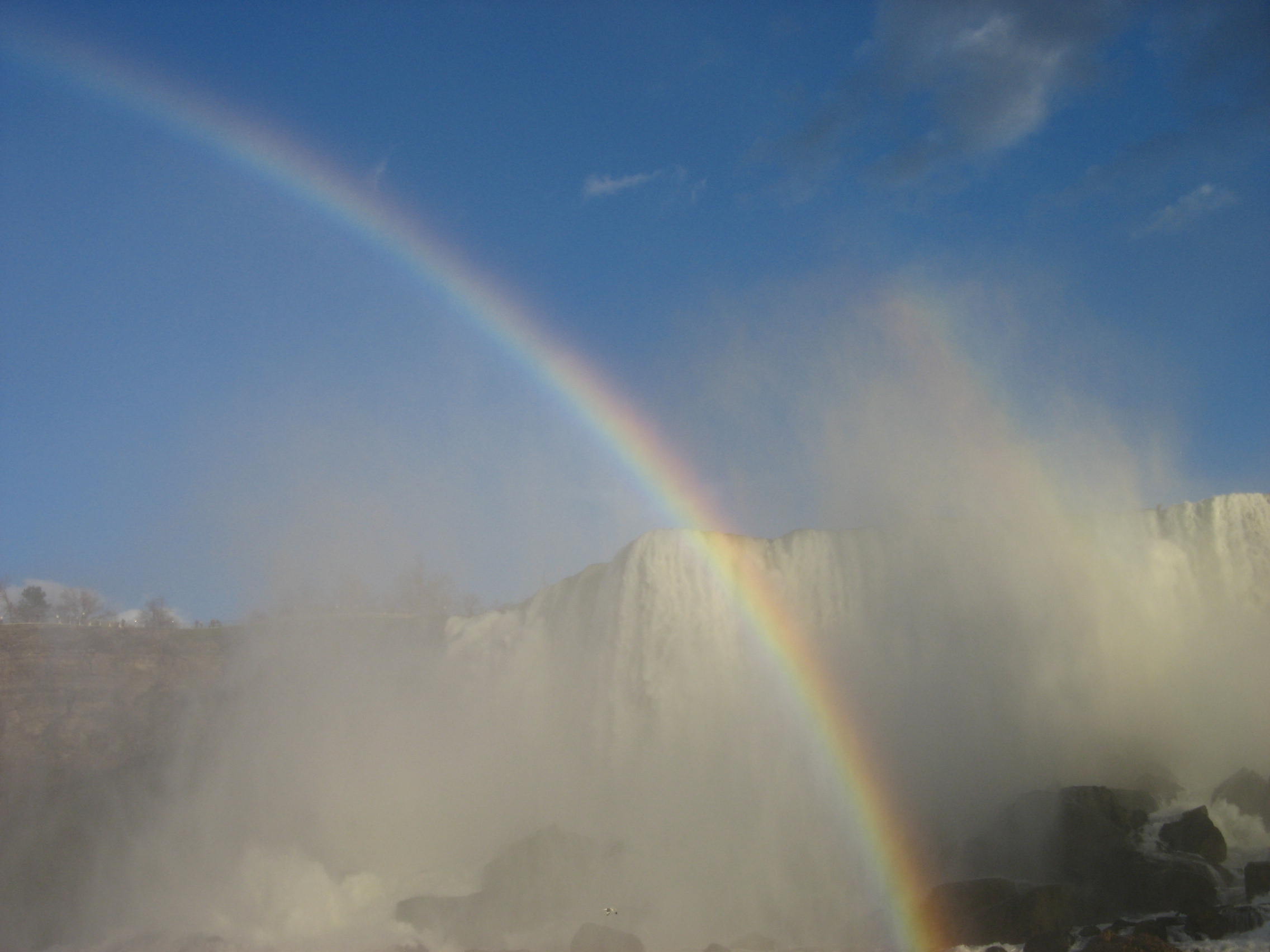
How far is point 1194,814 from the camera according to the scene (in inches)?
619

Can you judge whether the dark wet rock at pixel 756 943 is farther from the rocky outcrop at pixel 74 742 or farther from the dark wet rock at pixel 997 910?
the rocky outcrop at pixel 74 742

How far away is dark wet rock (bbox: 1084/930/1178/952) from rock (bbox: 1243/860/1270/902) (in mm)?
2401

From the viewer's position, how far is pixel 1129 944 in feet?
40.3

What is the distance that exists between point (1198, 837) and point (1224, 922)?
2.34 meters

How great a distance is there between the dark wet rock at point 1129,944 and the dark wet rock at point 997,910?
5.09 ft

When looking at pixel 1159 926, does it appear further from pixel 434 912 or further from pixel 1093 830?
pixel 434 912

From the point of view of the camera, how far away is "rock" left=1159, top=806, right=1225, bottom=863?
15391mm

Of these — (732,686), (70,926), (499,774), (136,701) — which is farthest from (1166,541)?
(136,701)

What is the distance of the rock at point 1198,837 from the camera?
15.4m

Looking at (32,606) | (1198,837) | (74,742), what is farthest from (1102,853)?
(32,606)

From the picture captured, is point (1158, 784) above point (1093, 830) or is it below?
above

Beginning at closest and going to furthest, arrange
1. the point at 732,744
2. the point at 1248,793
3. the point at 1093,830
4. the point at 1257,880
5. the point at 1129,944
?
1. the point at 1129,944
2. the point at 1257,880
3. the point at 1093,830
4. the point at 1248,793
5. the point at 732,744

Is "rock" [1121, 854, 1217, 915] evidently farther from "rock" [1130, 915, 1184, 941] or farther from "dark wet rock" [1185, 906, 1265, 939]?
"dark wet rock" [1185, 906, 1265, 939]

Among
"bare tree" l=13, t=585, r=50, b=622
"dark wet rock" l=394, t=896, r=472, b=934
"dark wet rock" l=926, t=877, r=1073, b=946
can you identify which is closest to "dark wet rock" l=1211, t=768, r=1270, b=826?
"dark wet rock" l=926, t=877, r=1073, b=946
